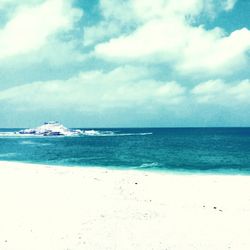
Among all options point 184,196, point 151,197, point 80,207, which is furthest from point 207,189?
point 80,207

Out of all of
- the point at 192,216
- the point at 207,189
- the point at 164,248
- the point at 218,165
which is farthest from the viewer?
the point at 218,165

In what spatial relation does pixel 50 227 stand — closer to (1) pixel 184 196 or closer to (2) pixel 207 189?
(1) pixel 184 196

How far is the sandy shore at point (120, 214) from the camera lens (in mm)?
16734

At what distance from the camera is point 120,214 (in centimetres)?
2138

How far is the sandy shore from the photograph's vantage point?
659 inches

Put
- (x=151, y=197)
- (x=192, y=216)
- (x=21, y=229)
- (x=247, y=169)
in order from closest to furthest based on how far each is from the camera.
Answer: (x=21, y=229), (x=192, y=216), (x=151, y=197), (x=247, y=169)

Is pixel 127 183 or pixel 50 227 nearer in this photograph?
pixel 50 227

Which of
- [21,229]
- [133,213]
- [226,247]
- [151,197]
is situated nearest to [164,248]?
[226,247]

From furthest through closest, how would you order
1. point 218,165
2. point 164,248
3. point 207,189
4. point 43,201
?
point 218,165
point 207,189
point 43,201
point 164,248

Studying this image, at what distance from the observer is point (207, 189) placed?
103 feet

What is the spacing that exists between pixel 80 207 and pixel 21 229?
543cm

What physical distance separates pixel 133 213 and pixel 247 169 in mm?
37951

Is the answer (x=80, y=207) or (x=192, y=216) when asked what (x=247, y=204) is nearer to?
(x=192, y=216)

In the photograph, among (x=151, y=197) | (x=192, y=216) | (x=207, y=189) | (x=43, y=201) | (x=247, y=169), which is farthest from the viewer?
(x=247, y=169)
